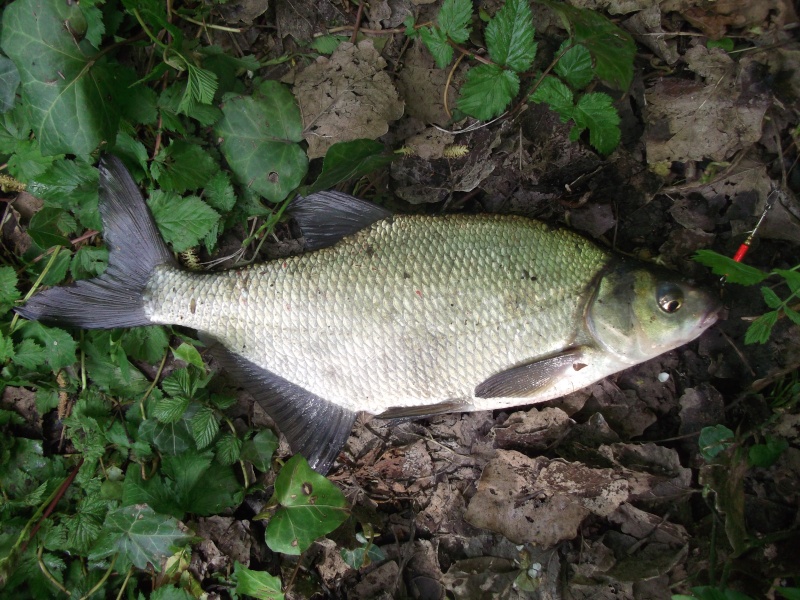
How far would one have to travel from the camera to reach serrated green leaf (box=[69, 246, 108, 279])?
2.55m

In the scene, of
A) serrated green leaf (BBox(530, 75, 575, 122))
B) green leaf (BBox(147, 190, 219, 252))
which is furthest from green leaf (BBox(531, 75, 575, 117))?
green leaf (BBox(147, 190, 219, 252))

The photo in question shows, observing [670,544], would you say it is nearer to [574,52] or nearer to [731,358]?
[731,358]

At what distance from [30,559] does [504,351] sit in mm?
2637

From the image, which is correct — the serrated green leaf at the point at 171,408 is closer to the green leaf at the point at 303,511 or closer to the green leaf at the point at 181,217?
the green leaf at the point at 303,511

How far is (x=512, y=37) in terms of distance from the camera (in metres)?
2.21

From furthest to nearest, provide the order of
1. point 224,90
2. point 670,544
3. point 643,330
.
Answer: point 224,90, point 670,544, point 643,330

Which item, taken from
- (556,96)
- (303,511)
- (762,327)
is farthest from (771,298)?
(303,511)

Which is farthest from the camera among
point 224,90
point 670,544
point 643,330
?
point 224,90

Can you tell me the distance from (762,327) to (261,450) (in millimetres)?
2420

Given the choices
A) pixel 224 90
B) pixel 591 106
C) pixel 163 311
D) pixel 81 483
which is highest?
pixel 224 90

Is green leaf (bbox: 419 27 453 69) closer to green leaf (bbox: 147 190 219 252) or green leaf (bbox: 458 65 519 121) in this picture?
green leaf (bbox: 458 65 519 121)

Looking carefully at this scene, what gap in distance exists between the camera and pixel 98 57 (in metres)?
2.27

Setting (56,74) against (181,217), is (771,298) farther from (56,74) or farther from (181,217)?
(56,74)

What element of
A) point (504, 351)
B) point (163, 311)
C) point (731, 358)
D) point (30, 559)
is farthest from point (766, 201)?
point (30, 559)
